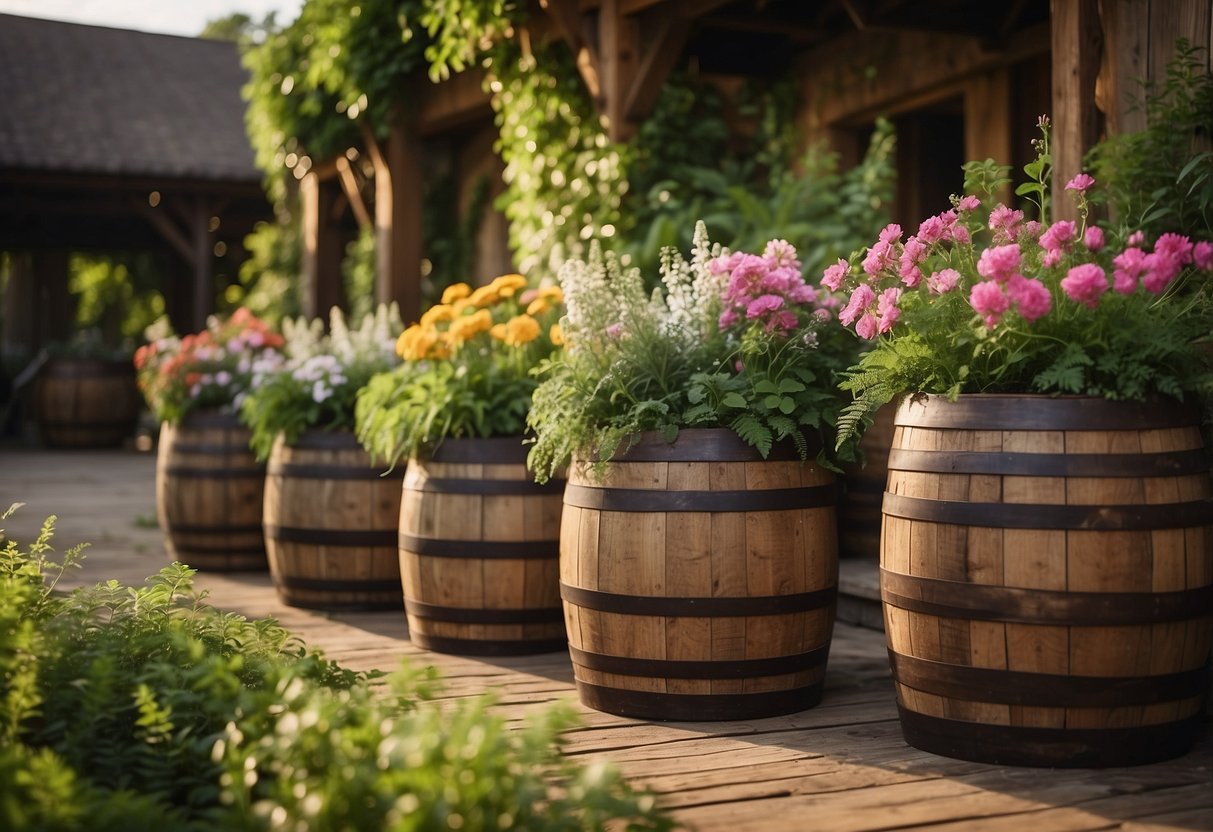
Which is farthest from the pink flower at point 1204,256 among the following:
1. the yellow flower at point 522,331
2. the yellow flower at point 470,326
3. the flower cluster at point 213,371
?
the flower cluster at point 213,371

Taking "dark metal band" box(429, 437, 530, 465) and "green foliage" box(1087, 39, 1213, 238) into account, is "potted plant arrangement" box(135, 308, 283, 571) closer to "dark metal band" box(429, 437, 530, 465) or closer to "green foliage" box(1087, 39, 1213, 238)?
"dark metal band" box(429, 437, 530, 465)

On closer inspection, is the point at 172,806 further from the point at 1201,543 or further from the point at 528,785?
the point at 1201,543

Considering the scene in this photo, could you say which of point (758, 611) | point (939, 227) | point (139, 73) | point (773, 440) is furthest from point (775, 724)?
point (139, 73)

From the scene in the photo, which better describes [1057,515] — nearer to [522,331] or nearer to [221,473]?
[522,331]

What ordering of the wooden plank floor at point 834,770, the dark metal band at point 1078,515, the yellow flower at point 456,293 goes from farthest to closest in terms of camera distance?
the yellow flower at point 456,293, the dark metal band at point 1078,515, the wooden plank floor at point 834,770

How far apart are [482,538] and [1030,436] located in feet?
6.32

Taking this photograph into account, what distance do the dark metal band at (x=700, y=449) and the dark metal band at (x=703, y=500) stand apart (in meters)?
0.09

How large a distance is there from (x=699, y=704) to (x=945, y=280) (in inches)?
50.2

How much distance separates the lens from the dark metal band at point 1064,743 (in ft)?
9.70

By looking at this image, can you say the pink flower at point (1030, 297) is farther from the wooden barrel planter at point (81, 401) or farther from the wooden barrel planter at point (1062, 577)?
the wooden barrel planter at point (81, 401)

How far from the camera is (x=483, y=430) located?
432 cm

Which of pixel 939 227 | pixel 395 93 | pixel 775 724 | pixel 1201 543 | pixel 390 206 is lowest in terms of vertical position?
pixel 775 724

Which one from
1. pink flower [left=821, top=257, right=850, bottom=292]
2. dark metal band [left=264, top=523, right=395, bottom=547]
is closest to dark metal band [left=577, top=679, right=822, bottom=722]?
pink flower [left=821, top=257, right=850, bottom=292]

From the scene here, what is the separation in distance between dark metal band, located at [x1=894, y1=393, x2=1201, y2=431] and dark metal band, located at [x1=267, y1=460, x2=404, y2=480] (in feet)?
8.54
